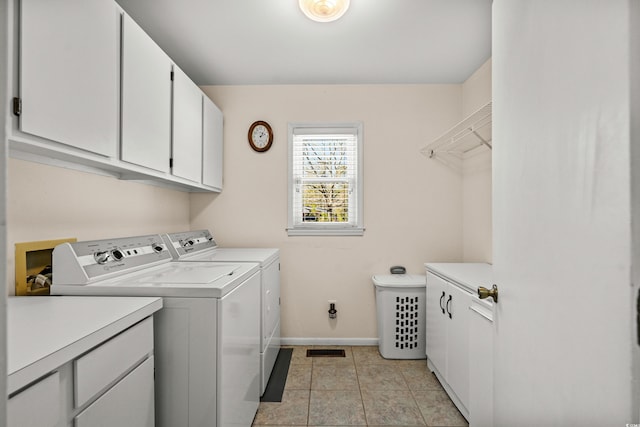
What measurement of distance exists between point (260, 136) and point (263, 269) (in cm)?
141

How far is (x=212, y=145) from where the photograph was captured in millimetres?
2662

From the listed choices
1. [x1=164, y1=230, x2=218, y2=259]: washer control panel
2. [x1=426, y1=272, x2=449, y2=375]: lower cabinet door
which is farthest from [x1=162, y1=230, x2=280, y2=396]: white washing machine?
[x1=426, y1=272, x2=449, y2=375]: lower cabinet door

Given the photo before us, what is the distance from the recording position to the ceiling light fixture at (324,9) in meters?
1.74

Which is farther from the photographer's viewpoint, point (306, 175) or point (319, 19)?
point (306, 175)

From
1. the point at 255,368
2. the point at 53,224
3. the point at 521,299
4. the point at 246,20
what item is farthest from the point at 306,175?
the point at 521,299

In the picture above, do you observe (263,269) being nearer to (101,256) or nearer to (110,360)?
(101,256)

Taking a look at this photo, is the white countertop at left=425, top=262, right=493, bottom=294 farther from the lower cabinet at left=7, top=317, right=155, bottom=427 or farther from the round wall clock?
the round wall clock

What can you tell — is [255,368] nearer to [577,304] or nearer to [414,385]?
[414,385]

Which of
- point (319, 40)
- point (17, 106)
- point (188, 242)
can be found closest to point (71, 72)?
point (17, 106)

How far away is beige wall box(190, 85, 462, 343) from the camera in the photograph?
295 centimetres

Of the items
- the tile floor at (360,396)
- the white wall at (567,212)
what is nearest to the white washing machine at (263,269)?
the tile floor at (360,396)

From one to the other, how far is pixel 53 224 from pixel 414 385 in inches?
96.3

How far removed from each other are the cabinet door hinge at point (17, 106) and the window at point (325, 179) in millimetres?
2092

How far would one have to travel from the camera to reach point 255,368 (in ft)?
6.31
